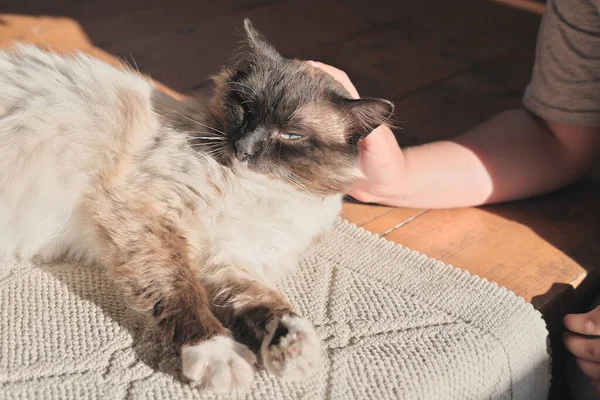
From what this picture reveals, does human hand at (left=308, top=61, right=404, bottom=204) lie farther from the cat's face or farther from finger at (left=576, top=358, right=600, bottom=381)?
finger at (left=576, top=358, right=600, bottom=381)

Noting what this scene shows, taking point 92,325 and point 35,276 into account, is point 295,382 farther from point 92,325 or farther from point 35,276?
point 35,276

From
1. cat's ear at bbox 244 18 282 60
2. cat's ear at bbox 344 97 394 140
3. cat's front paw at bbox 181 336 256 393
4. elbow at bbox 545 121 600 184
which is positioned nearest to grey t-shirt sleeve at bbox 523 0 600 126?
elbow at bbox 545 121 600 184

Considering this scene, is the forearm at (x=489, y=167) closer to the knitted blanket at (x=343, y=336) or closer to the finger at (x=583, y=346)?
the knitted blanket at (x=343, y=336)

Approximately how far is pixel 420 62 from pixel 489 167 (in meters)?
0.86

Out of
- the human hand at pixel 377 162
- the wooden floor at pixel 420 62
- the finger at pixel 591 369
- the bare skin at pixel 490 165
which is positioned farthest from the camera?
the bare skin at pixel 490 165

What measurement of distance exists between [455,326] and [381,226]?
45 centimetres

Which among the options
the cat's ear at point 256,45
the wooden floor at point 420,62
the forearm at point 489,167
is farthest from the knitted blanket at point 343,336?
the cat's ear at point 256,45

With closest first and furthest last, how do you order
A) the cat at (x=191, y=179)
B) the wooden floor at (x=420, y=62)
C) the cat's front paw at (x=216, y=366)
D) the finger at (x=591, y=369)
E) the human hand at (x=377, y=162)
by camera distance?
the cat's front paw at (x=216, y=366)
the cat at (x=191, y=179)
the finger at (x=591, y=369)
the human hand at (x=377, y=162)
the wooden floor at (x=420, y=62)

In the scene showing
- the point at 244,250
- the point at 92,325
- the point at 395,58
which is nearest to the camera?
the point at 92,325

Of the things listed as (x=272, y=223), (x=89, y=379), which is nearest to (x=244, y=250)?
(x=272, y=223)

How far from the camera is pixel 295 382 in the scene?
1107 millimetres

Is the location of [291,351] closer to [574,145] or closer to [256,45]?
[256,45]

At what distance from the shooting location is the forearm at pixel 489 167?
1732mm

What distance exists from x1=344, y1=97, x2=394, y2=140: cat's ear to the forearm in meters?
0.40
